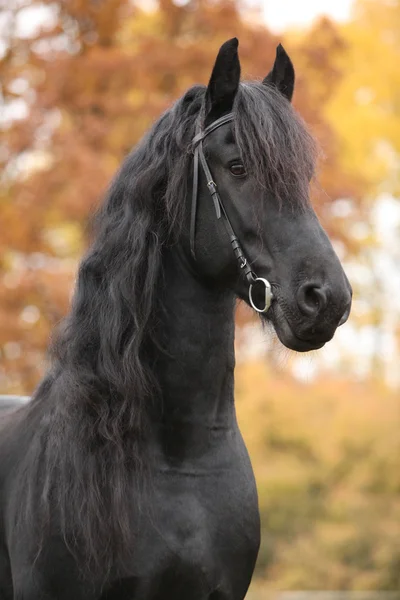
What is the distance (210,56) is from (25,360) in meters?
3.91

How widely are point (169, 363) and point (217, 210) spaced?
0.57 m

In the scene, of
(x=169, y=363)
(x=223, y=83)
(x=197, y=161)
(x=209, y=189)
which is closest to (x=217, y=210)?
(x=209, y=189)

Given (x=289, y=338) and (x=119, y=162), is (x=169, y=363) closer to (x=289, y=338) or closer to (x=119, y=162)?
(x=289, y=338)

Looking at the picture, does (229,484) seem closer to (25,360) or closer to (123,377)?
(123,377)

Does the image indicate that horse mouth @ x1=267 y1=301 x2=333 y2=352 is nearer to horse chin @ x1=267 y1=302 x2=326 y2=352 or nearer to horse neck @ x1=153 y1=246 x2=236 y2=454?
horse chin @ x1=267 y1=302 x2=326 y2=352

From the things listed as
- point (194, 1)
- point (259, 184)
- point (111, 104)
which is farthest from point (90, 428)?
point (194, 1)

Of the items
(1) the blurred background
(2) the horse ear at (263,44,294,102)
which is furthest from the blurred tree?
(2) the horse ear at (263,44,294,102)

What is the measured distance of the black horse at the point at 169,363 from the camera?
2.99 m

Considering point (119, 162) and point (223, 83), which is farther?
point (119, 162)

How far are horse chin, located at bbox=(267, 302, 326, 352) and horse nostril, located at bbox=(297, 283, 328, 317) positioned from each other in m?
0.09

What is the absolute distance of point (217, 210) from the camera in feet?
9.96

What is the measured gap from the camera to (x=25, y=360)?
9461 millimetres

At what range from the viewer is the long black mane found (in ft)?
9.86

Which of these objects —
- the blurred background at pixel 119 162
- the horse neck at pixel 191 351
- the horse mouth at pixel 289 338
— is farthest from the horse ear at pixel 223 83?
the blurred background at pixel 119 162
